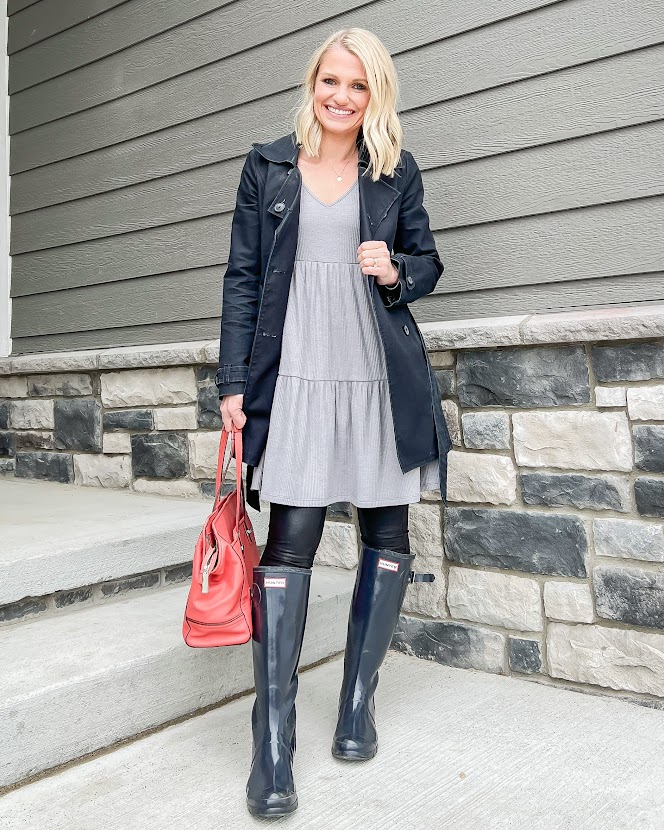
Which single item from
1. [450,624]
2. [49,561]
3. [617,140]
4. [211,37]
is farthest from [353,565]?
[211,37]

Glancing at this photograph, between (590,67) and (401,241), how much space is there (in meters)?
0.85

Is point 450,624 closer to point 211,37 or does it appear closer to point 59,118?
point 211,37

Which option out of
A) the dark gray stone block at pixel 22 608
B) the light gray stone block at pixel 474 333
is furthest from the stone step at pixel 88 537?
the light gray stone block at pixel 474 333

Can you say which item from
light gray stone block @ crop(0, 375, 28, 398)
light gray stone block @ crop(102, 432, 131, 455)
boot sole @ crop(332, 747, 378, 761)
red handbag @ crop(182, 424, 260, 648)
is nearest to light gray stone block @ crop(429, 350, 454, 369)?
red handbag @ crop(182, 424, 260, 648)

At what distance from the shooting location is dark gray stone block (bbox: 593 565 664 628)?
6.95ft

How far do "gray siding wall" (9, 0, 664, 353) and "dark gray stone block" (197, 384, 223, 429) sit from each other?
258mm

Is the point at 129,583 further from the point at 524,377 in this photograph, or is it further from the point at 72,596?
the point at 524,377

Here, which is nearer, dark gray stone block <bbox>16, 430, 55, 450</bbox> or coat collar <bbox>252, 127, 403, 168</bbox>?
coat collar <bbox>252, 127, 403, 168</bbox>

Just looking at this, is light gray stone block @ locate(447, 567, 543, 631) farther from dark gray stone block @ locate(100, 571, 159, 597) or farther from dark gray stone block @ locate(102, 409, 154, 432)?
dark gray stone block @ locate(102, 409, 154, 432)

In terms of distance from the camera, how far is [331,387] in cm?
180

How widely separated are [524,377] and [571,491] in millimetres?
357

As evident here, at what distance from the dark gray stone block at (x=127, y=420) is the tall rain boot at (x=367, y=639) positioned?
1653 millimetres

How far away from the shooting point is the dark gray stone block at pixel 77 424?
3.46 metres

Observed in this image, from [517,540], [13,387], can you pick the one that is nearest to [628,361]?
[517,540]
